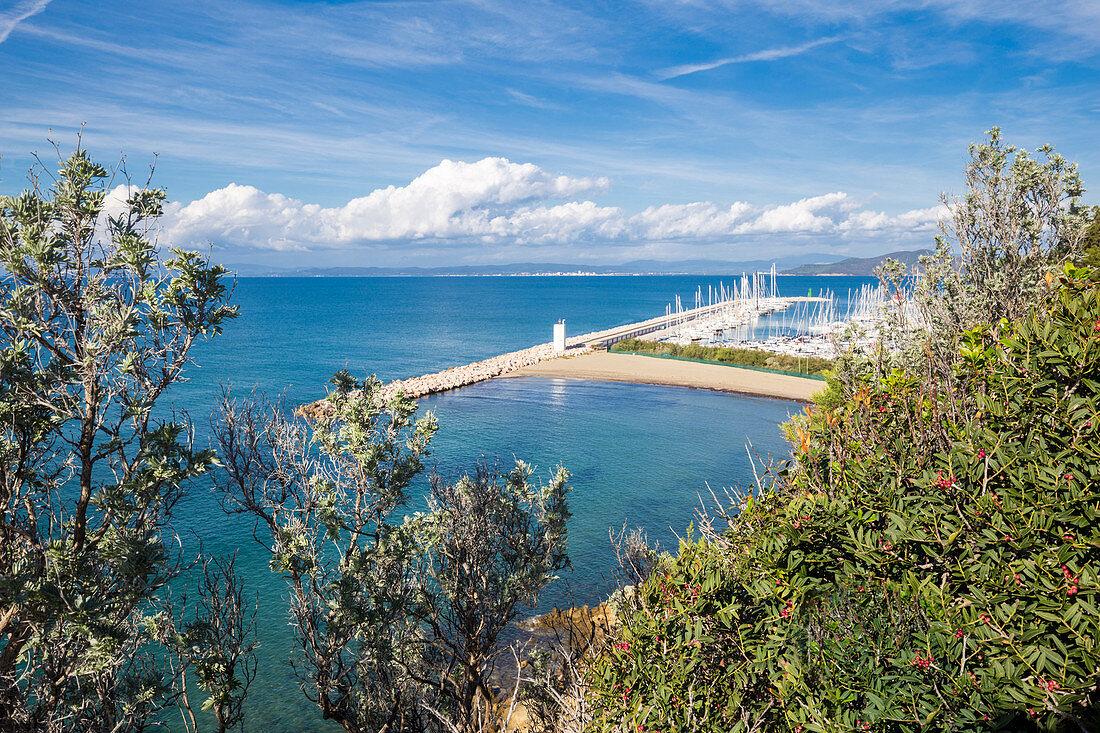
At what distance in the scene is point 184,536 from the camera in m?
20.7

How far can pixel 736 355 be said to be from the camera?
195ft

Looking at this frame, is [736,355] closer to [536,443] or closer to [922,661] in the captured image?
[536,443]

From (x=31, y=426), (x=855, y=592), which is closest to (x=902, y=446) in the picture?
(x=855, y=592)

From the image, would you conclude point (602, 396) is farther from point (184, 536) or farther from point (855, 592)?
point (855, 592)

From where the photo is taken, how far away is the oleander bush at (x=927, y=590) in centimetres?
321

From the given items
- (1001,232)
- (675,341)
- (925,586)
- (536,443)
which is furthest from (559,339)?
(925,586)

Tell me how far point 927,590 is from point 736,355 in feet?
191

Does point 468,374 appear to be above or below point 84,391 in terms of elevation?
below

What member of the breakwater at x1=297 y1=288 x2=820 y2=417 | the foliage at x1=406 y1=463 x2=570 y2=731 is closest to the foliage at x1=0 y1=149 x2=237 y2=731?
the foliage at x1=406 y1=463 x2=570 y2=731

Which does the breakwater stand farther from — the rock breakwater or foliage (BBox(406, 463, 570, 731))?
foliage (BBox(406, 463, 570, 731))

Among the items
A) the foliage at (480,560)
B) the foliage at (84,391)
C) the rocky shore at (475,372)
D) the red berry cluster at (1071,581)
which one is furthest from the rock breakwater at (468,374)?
the red berry cluster at (1071,581)

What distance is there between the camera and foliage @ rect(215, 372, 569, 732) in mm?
8969

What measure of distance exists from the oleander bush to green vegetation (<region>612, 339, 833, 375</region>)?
158 ft

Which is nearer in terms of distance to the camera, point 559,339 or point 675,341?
point 559,339
